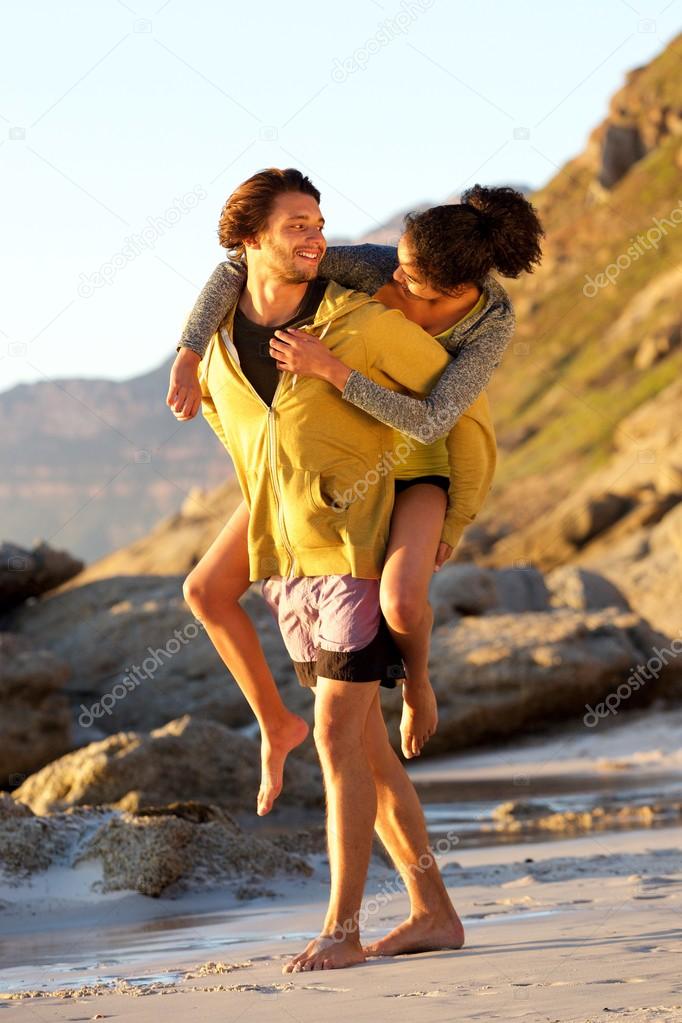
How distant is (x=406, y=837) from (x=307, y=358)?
1.42 meters

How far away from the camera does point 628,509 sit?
33.6m

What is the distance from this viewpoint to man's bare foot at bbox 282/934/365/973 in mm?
4062

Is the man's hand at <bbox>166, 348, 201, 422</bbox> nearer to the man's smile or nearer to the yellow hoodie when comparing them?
the yellow hoodie

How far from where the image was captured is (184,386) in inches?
179

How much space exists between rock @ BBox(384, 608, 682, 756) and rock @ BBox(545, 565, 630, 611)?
4.33 meters

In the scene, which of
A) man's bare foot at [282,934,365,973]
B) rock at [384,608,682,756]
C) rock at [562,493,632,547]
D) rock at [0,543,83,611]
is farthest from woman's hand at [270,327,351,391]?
rock at [562,493,632,547]

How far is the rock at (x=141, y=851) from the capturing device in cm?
597

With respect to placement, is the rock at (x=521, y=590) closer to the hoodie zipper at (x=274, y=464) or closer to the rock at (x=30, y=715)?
the rock at (x=30, y=715)

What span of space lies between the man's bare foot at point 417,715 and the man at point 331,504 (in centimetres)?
8

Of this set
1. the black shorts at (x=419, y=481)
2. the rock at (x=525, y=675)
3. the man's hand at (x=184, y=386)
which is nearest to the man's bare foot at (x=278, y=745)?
the black shorts at (x=419, y=481)

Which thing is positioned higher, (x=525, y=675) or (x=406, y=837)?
(x=525, y=675)

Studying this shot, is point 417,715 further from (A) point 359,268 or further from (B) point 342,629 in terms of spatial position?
(A) point 359,268

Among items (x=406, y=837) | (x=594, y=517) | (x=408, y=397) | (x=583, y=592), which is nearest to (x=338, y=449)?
(x=408, y=397)

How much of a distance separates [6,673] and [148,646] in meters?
2.28
